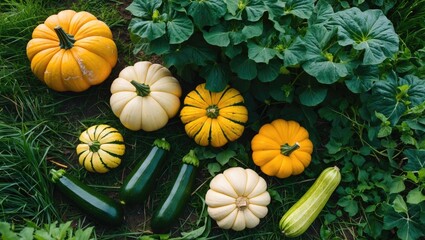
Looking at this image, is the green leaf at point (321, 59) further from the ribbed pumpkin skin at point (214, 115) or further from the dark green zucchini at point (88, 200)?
the dark green zucchini at point (88, 200)

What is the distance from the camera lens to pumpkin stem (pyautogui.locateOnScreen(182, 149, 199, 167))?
3199 millimetres

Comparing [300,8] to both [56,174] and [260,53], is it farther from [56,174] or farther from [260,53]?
[56,174]

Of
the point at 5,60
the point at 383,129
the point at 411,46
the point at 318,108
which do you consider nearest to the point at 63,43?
the point at 5,60

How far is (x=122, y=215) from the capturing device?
3.16 m

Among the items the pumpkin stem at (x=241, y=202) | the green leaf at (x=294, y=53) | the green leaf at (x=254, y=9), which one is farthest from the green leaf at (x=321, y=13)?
the pumpkin stem at (x=241, y=202)

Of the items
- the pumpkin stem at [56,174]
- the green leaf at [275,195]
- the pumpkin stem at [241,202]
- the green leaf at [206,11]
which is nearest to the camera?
the green leaf at [206,11]

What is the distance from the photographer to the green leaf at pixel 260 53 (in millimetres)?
2898

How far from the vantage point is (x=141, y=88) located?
3135 mm

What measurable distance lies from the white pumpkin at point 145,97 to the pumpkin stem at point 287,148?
712mm

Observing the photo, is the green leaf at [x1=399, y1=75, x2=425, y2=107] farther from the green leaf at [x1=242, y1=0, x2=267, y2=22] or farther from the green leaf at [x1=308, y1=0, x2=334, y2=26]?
the green leaf at [x1=242, y1=0, x2=267, y2=22]

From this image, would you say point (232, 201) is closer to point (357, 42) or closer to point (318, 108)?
point (318, 108)

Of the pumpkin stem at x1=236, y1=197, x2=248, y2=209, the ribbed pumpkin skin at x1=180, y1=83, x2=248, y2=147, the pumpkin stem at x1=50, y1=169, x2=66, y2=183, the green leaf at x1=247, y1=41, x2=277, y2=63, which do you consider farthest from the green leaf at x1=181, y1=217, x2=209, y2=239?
the green leaf at x1=247, y1=41, x2=277, y2=63

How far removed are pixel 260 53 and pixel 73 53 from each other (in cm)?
119

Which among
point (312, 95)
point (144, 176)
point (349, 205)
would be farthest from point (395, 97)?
point (144, 176)
